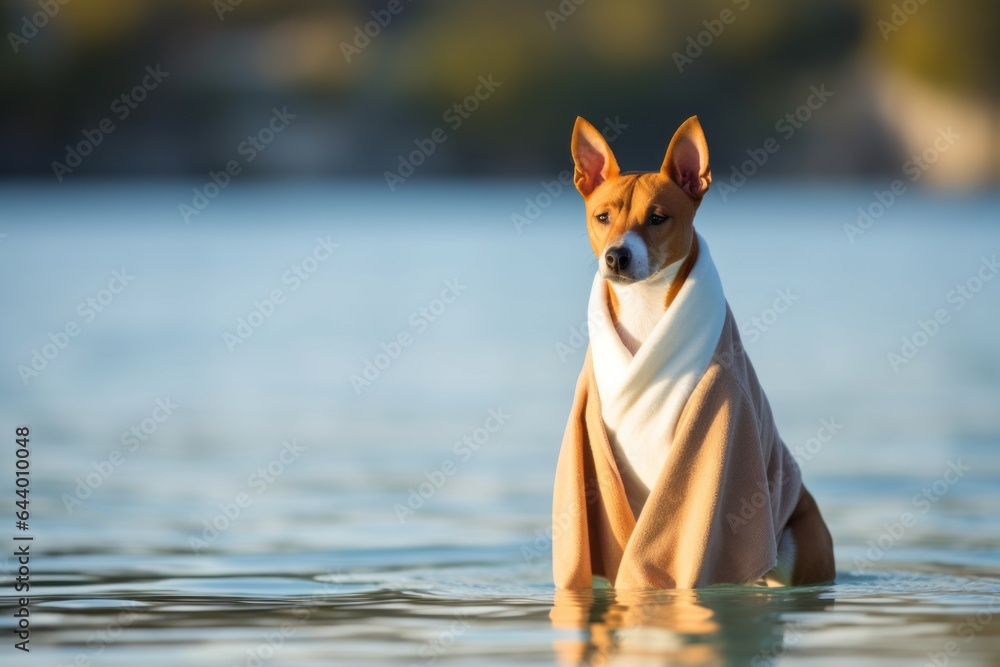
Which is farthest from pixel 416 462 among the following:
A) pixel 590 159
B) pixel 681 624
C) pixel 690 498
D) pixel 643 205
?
pixel 681 624

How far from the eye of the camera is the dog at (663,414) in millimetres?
6004

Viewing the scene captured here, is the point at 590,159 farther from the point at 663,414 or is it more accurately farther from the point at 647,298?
the point at 663,414

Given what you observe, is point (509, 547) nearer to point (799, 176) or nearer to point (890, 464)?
point (890, 464)

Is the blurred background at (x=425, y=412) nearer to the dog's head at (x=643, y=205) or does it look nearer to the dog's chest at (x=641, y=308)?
the dog's chest at (x=641, y=308)

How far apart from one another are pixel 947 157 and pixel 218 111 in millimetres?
23071

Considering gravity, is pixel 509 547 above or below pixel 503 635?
above

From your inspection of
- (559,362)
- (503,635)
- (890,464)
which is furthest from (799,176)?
(503,635)

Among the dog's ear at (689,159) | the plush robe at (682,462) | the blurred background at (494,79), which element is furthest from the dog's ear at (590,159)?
the blurred background at (494,79)

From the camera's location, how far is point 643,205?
6.05m

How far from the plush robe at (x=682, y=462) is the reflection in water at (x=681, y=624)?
81 mm

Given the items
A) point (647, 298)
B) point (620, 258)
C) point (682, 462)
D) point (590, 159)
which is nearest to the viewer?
point (620, 258)

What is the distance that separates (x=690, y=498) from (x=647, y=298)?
739mm

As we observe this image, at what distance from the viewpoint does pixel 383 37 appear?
6331 centimetres

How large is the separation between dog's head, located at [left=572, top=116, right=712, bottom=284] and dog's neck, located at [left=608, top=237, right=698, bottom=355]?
0.21ft
